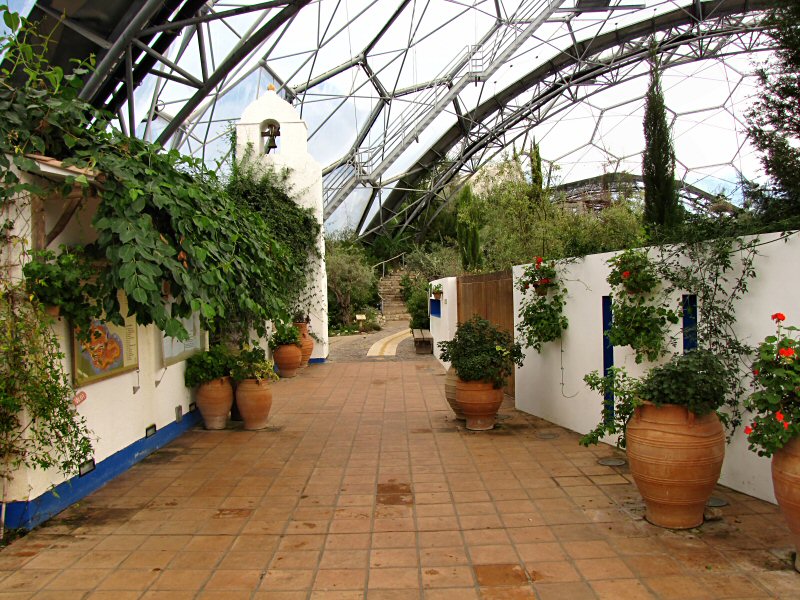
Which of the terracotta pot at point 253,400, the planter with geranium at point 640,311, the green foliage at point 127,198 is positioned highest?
the green foliage at point 127,198

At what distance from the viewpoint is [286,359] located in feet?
40.9

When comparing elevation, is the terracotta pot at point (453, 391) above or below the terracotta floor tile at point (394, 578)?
above

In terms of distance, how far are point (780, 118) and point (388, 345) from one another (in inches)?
542

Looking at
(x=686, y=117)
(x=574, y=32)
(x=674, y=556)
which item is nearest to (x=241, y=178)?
(x=674, y=556)

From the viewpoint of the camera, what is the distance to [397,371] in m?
12.7

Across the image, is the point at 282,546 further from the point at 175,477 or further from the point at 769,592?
the point at 769,592

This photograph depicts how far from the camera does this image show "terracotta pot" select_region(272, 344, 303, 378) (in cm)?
1249

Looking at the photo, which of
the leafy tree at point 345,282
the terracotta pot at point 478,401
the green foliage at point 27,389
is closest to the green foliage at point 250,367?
the terracotta pot at point 478,401

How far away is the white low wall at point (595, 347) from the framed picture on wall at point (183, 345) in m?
4.45

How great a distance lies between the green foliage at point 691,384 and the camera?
3.81 m

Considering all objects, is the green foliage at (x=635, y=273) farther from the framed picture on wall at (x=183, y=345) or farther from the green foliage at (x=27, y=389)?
the green foliage at (x=27, y=389)

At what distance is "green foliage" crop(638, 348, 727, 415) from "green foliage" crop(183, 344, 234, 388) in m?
5.20

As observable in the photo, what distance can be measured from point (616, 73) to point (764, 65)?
21.7 m

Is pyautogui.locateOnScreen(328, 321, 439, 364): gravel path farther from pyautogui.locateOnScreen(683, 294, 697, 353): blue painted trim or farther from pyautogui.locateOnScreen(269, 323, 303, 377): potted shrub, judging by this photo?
pyautogui.locateOnScreen(683, 294, 697, 353): blue painted trim
